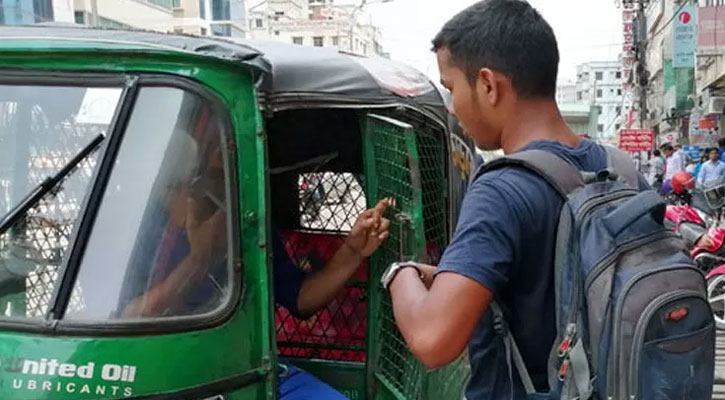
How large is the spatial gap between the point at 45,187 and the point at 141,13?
3882 centimetres

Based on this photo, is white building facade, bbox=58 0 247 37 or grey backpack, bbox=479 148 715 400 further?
white building facade, bbox=58 0 247 37

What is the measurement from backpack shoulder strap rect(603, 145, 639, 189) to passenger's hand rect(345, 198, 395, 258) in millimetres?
849

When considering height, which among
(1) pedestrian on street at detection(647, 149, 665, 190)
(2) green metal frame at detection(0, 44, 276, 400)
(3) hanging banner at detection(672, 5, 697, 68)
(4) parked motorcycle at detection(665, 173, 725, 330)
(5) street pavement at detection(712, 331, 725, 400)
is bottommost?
(1) pedestrian on street at detection(647, 149, 665, 190)

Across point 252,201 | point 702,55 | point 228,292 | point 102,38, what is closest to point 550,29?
point 252,201

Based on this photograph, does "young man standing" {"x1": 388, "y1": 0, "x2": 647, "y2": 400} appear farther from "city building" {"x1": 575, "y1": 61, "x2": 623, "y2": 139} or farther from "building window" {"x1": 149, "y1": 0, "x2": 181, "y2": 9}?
"city building" {"x1": 575, "y1": 61, "x2": 623, "y2": 139}

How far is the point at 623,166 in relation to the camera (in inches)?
66.4

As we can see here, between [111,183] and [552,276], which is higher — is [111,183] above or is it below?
above

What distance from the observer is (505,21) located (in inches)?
58.7

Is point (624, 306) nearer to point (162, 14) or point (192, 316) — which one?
point (192, 316)

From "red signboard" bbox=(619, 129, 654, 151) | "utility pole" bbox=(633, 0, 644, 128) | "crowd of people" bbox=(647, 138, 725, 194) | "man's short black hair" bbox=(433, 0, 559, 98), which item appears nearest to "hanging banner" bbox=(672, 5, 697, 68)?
"crowd of people" bbox=(647, 138, 725, 194)

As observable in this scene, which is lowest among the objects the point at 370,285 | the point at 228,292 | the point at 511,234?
the point at 370,285

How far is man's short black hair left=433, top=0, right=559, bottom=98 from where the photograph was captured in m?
1.47

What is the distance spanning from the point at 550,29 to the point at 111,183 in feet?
3.78

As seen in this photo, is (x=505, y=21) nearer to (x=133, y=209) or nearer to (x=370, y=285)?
(x=133, y=209)
